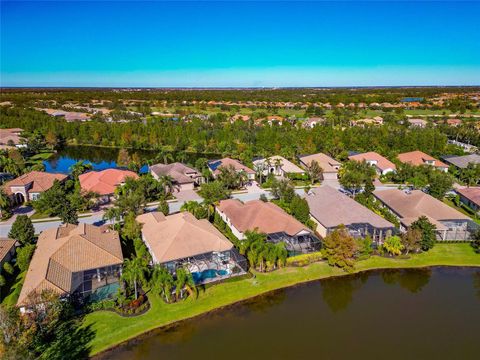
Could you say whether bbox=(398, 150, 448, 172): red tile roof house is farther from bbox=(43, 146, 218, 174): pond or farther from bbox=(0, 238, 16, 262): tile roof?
bbox=(0, 238, 16, 262): tile roof

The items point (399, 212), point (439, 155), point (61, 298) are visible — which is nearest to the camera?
point (61, 298)

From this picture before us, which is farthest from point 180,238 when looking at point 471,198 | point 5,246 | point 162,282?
point 471,198

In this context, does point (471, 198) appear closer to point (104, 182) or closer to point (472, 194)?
point (472, 194)

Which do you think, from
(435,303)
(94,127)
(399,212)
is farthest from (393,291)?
(94,127)

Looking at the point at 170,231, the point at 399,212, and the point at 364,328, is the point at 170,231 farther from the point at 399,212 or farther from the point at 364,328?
the point at 399,212

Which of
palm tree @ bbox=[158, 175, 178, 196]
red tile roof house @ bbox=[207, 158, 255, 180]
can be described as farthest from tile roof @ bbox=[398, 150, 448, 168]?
palm tree @ bbox=[158, 175, 178, 196]

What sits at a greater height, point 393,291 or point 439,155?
point 439,155
